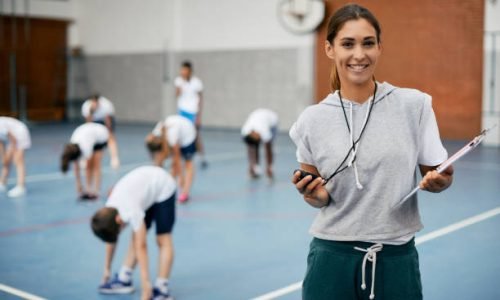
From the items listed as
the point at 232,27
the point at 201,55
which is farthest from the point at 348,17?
the point at 201,55

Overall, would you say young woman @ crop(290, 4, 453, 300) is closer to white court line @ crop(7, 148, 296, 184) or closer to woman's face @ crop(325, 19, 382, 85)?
woman's face @ crop(325, 19, 382, 85)

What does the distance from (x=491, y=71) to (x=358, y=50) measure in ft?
35.7

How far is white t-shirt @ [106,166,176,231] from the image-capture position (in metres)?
3.66

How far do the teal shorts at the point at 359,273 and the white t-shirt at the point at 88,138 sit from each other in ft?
18.0

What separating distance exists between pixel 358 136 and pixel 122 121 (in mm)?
17442

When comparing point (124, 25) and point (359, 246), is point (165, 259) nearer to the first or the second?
point (359, 246)

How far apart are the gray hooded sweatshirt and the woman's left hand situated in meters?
0.08

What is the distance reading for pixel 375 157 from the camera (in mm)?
1605

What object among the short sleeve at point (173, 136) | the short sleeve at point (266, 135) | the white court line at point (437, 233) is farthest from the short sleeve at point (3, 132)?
the white court line at point (437, 233)

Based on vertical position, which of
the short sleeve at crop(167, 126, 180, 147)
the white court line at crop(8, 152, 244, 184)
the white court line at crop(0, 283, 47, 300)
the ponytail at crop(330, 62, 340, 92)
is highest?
the ponytail at crop(330, 62, 340, 92)

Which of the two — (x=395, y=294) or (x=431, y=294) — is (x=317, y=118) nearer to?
(x=395, y=294)

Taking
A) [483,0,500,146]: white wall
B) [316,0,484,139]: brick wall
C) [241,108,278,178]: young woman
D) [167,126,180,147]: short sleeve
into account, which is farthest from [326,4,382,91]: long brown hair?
[483,0,500,146]: white wall

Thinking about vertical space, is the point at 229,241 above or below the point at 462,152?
below

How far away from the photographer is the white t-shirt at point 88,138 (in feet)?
22.3
